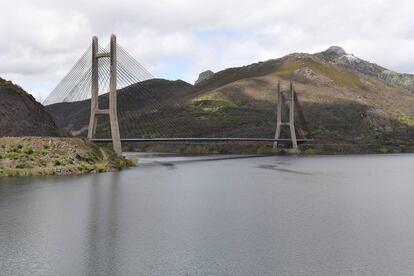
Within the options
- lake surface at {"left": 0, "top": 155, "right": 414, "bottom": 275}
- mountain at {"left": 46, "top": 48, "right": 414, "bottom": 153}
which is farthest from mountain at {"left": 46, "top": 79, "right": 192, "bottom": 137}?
lake surface at {"left": 0, "top": 155, "right": 414, "bottom": 275}

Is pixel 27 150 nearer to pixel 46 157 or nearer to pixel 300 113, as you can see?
pixel 46 157

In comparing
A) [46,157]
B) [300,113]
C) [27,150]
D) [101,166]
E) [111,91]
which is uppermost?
[300,113]

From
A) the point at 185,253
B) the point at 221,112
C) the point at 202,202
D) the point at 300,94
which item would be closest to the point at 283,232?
the point at 185,253

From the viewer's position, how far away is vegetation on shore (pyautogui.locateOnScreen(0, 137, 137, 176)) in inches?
1871

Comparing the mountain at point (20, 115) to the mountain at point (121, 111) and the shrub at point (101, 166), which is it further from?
the shrub at point (101, 166)

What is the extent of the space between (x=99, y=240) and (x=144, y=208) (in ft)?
29.2

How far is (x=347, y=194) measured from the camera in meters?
39.6

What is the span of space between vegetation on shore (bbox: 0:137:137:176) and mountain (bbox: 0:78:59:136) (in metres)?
13.3

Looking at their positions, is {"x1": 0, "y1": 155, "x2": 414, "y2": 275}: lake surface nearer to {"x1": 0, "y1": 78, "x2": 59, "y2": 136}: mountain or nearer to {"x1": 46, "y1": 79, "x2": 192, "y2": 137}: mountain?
{"x1": 0, "y1": 78, "x2": 59, "y2": 136}: mountain

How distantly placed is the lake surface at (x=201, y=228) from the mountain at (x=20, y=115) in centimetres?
2172

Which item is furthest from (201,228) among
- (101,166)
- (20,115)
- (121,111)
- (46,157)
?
(121,111)

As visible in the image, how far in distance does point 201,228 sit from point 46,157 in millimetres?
28357

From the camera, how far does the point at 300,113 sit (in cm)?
12694

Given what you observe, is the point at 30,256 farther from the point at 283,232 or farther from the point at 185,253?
the point at 283,232
